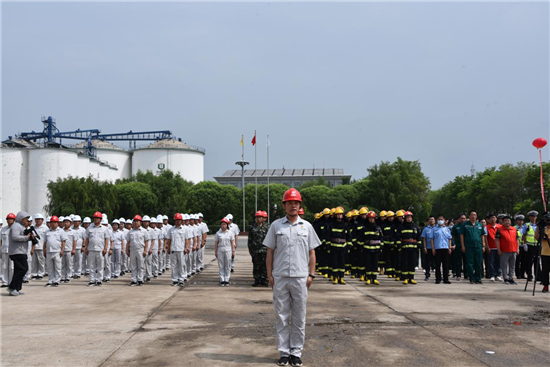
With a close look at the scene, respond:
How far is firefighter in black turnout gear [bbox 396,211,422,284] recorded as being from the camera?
14289 millimetres

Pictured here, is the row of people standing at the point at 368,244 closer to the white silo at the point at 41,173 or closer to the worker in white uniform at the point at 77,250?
the worker in white uniform at the point at 77,250

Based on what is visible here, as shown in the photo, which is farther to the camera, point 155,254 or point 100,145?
point 100,145

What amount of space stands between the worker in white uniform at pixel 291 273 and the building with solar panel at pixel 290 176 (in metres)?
121

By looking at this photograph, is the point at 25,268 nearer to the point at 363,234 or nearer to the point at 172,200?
the point at 363,234

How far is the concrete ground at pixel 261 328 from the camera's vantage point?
6191 millimetres

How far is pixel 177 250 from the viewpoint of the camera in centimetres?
1448

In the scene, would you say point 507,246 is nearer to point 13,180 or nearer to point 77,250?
point 77,250

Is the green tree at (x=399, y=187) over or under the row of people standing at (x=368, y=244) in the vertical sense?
over

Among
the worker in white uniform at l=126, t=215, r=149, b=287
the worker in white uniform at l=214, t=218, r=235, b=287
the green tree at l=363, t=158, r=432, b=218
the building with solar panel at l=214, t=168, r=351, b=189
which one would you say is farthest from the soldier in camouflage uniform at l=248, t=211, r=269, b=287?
the building with solar panel at l=214, t=168, r=351, b=189

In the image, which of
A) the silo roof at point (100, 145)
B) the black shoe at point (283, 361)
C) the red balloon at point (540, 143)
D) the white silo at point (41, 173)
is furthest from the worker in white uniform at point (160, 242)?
the silo roof at point (100, 145)

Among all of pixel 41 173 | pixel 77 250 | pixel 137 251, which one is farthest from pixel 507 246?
pixel 41 173

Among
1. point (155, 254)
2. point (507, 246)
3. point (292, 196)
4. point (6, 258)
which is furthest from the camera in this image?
point (155, 254)

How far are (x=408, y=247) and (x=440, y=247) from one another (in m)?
0.96

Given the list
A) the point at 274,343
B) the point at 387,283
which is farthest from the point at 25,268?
the point at 387,283
